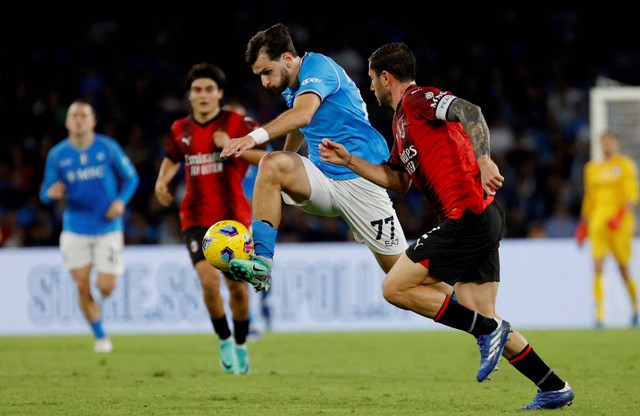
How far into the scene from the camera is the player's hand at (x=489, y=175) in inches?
228

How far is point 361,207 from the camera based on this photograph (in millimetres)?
→ 7383

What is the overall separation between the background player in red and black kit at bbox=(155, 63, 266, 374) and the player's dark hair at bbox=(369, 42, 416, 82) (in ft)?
8.82

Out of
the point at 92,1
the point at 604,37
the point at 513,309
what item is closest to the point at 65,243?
the point at 513,309

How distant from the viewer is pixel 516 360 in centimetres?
625

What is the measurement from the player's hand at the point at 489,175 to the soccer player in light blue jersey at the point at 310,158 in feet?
4.37

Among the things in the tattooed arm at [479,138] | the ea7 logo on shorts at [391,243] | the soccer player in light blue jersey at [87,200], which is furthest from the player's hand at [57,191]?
the tattooed arm at [479,138]

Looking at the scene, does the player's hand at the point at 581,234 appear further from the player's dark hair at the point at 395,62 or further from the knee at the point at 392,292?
the knee at the point at 392,292

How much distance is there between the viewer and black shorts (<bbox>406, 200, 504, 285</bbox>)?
6.22 m

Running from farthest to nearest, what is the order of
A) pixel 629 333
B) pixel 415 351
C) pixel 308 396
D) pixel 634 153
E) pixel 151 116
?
pixel 151 116 < pixel 634 153 < pixel 629 333 < pixel 415 351 < pixel 308 396

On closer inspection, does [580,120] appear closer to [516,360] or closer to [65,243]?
[65,243]

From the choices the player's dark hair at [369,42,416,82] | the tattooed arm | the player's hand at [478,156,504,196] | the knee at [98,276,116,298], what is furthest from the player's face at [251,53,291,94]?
the knee at [98,276,116,298]

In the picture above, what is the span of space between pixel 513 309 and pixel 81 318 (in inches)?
238

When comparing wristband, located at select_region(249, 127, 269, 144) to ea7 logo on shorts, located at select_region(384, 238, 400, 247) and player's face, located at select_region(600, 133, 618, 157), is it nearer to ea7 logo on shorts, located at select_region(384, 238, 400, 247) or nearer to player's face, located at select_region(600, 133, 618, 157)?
ea7 logo on shorts, located at select_region(384, 238, 400, 247)

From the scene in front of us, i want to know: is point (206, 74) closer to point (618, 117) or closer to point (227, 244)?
point (227, 244)
